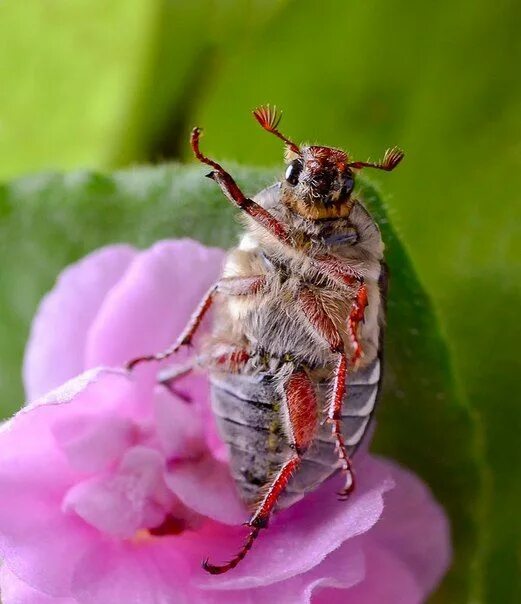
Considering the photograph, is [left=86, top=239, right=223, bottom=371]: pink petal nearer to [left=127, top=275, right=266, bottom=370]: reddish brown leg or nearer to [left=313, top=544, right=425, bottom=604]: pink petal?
[left=127, top=275, right=266, bottom=370]: reddish brown leg

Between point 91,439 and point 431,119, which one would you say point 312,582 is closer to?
point 91,439

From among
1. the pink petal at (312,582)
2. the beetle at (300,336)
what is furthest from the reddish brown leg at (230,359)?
the pink petal at (312,582)

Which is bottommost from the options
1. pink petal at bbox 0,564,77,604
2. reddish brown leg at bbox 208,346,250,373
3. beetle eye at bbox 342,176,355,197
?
pink petal at bbox 0,564,77,604

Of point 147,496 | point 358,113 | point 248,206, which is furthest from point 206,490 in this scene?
point 358,113

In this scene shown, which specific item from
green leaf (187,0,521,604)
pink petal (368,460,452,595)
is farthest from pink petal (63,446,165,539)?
green leaf (187,0,521,604)

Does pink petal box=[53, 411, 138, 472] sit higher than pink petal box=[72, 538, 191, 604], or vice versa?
pink petal box=[53, 411, 138, 472]

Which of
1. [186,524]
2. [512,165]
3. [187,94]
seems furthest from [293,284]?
[187,94]

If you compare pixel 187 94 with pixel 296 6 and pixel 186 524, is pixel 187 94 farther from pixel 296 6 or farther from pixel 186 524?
pixel 186 524
